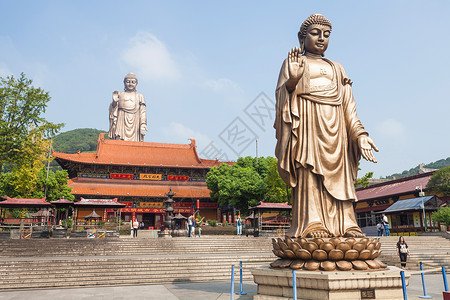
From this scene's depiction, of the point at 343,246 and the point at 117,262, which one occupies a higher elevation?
the point at 343,246

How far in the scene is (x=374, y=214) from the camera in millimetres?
33062

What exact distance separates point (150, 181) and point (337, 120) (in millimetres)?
30913

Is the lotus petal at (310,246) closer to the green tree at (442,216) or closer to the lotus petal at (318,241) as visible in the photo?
the lotus petal at (318,241)

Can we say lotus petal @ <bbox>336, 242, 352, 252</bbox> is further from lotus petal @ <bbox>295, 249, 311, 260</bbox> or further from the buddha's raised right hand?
the buddha's raised right hand

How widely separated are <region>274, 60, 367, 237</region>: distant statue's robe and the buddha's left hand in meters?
0.13

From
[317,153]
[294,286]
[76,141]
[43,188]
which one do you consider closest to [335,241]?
[294,286]

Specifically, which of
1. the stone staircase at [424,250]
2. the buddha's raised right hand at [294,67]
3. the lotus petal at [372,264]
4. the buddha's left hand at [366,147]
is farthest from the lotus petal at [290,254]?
the stone staircase at [424,250]

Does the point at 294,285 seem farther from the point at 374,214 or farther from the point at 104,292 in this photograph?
Result: the point at 374,214

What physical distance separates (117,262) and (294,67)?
8.28 m

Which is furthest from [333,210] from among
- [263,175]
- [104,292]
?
[263,175]

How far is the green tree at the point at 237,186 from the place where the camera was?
30.7 meters

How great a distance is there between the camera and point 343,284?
5051 mm

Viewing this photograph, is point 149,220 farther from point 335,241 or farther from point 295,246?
point 335,241

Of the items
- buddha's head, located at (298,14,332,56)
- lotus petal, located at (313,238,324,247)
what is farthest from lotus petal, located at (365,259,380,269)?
buddha's head, located at (298,14,332,56)
